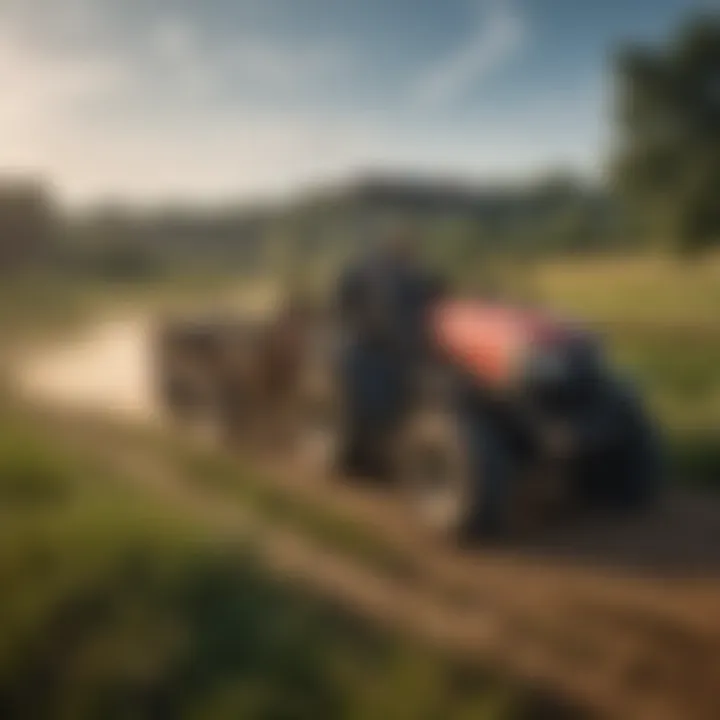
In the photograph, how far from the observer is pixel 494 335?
2.22 metres

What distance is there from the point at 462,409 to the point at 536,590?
1.65 ft

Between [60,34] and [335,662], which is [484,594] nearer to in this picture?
[335,662]

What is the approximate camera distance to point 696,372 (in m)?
2.10

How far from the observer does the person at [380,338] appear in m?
2.06

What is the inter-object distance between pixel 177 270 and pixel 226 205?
14 cm

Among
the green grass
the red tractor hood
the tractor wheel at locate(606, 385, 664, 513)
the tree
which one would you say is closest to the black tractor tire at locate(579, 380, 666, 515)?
the tractor wheel at locate(606, 385, 664, 513)

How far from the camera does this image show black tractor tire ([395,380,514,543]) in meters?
2.33

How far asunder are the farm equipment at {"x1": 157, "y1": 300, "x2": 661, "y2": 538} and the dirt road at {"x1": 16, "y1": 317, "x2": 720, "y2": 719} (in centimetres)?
8

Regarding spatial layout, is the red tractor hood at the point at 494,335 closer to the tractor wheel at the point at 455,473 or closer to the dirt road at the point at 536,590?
the tractor wheel at the point at 455,473

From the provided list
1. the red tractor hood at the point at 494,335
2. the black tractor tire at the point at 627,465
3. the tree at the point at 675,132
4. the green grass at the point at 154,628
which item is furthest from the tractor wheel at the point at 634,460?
the green grass at the point at 154,628

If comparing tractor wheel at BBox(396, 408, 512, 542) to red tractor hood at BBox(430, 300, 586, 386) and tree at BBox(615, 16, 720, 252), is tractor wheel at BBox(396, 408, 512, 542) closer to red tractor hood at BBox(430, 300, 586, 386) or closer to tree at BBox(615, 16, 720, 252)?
red tractor hood at BBox(430, 300, 586, 386)

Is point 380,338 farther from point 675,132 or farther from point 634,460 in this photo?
point 675,132

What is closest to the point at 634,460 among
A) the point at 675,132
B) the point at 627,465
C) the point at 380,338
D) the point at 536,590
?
the point at 627,465

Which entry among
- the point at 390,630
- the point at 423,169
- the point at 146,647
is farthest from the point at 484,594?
the point at 423,169
